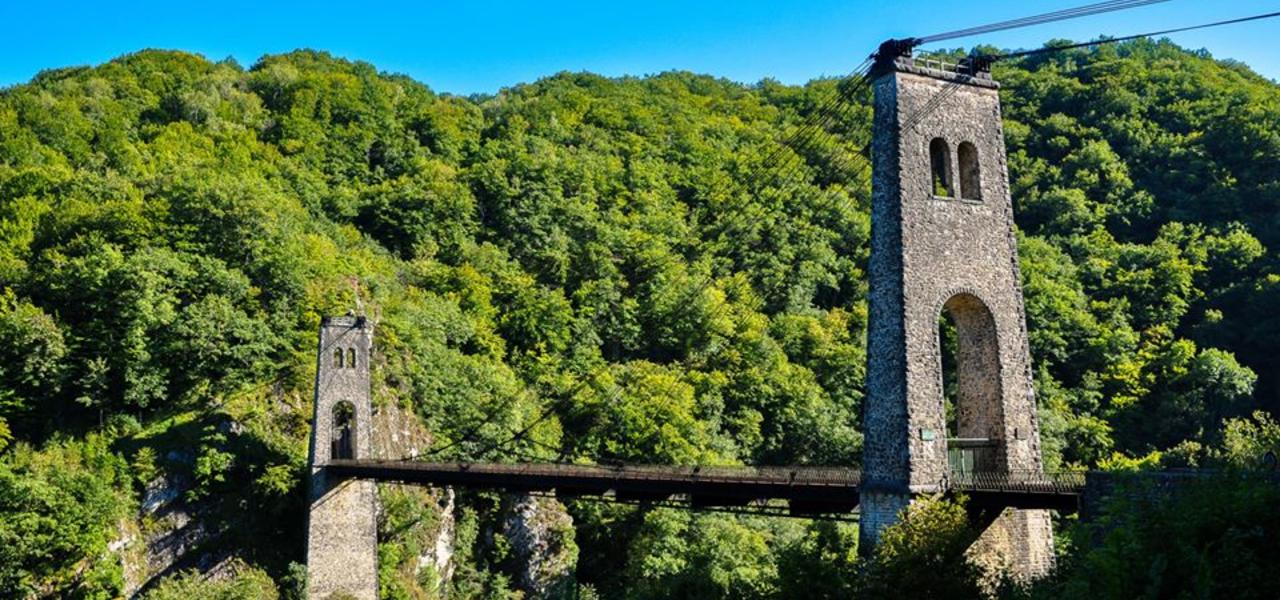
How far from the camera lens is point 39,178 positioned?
39719 millimetres

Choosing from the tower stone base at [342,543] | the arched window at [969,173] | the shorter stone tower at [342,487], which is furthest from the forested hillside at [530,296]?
the arched window at [969,173]

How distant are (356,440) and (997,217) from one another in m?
20.4

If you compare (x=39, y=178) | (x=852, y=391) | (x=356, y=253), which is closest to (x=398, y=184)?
(x=356, y=253)

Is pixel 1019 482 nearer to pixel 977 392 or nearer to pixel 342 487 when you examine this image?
pixel 977 392

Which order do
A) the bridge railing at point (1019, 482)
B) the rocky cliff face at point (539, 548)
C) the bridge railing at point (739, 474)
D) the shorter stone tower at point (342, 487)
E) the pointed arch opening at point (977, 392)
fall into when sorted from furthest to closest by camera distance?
the rocky cliff face at point (539, 548) < the shorter stone tower at point (342, 487) < the bridge railing at point (739, 474) < the pointed arch opening at point (977, 392) < the bridge railing at point (1019, 482)

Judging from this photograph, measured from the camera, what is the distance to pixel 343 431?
105ft

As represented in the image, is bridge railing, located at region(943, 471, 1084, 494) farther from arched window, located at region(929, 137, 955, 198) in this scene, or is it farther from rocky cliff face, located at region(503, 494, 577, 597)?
rocky cliff face, located at region(503, 494, 577, 597)

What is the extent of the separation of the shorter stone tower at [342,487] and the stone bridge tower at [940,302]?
17.0 meters

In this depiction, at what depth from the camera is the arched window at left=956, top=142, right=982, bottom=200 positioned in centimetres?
1717

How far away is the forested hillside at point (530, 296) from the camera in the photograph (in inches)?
1102

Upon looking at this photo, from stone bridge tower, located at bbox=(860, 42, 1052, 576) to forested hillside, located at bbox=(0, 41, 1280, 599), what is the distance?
1819mm

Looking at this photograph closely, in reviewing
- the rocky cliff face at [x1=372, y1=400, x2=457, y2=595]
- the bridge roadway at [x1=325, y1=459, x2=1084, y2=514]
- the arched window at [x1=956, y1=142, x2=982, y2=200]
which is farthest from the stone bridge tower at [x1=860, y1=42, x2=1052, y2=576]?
the rocky cliff face at [x1=372, y1=400, x2=457, y2=595]

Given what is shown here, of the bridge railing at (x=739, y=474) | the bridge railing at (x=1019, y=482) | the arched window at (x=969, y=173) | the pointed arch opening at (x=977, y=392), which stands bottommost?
the bridge railing at (x=1019, y=482)

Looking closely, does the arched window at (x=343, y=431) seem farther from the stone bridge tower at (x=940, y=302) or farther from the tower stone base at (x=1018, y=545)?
the tower stone base at (x=1018, y=545)
